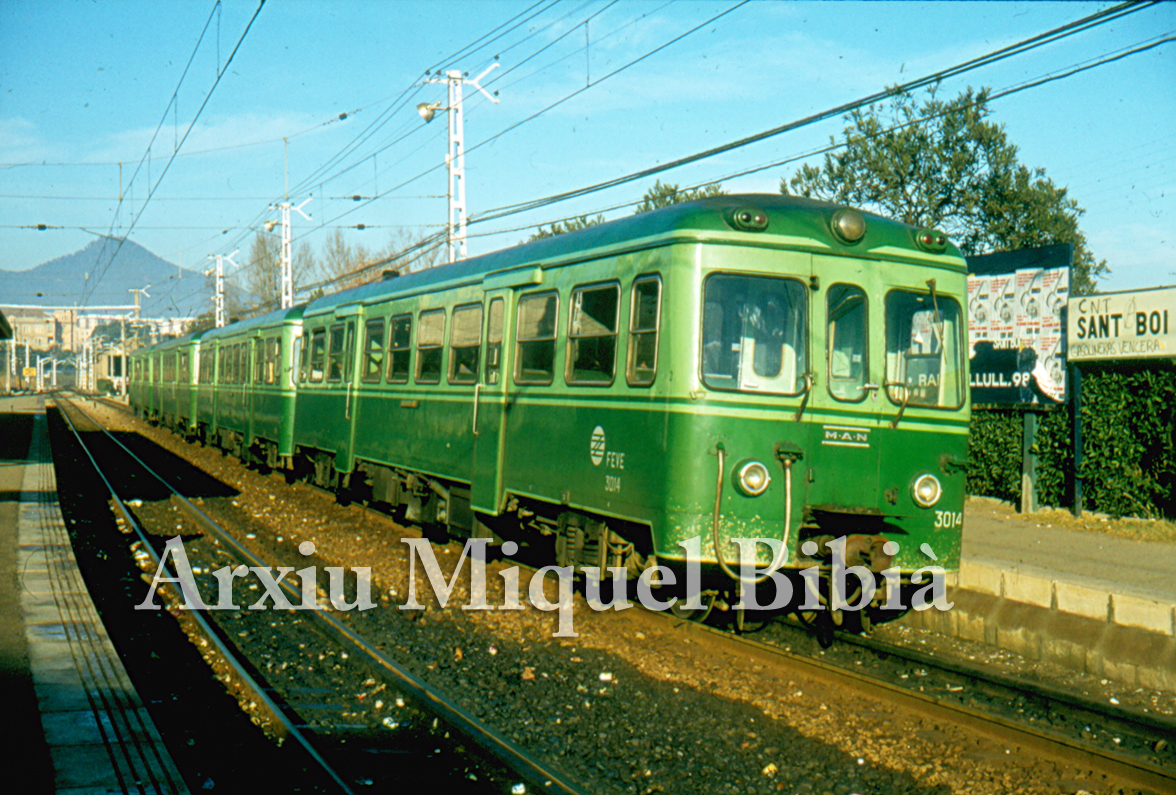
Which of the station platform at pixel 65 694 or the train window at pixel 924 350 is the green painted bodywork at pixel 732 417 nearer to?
the train window at pixel 924 350

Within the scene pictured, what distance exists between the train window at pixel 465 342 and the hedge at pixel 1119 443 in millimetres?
7388

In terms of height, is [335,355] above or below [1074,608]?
above

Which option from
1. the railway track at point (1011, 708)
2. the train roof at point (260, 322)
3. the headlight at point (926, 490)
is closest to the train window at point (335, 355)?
the train roof at point (260, 322)

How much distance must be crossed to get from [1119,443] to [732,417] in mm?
7262

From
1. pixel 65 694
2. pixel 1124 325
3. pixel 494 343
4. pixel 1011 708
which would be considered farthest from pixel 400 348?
pixel 1124 325

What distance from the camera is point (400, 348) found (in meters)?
11.8

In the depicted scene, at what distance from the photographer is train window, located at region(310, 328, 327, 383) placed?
48.0 feet

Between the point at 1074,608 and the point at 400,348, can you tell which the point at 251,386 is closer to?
the point at 400,348

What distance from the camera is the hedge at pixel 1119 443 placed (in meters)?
11.5

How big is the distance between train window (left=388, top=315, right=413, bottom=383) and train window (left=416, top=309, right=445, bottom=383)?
12.1 inches

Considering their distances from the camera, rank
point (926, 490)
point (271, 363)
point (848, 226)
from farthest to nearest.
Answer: point (271, 363) → point (926, 490) → point (848, 226)

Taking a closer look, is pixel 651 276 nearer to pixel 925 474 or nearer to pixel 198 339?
pixel 925 474

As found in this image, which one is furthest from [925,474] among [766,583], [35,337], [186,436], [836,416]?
A: [35,337]

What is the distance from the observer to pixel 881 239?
23.9 feet
